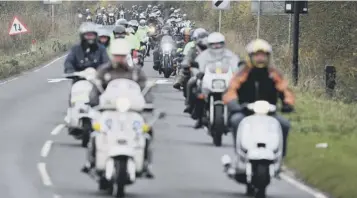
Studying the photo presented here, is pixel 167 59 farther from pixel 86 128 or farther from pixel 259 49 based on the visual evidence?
pixel 259 49

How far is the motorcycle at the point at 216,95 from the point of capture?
20406mm

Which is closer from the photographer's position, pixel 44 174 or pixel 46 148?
pixel 44 174

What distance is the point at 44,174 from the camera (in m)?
16.9

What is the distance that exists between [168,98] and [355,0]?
36.7 feet

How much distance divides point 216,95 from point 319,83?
588 inches

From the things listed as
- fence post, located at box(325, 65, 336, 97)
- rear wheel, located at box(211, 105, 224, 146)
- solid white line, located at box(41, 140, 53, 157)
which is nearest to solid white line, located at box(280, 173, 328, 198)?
rear wheel, located at box(211, 105, 224, 146)

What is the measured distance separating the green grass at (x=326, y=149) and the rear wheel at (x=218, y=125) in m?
1.14

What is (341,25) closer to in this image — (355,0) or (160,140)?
(355,0)

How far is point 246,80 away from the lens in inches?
584

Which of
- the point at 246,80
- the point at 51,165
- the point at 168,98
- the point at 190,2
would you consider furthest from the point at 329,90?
the point at 190,2

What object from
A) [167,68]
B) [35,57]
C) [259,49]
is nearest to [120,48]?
[259,49]

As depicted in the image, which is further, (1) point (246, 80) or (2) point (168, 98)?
(2) point (168, 98)

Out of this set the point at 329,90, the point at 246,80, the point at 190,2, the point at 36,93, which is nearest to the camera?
the point at 246,80

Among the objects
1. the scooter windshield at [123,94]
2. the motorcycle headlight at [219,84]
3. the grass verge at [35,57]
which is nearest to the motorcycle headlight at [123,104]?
the scooter windshield at [123,94]
